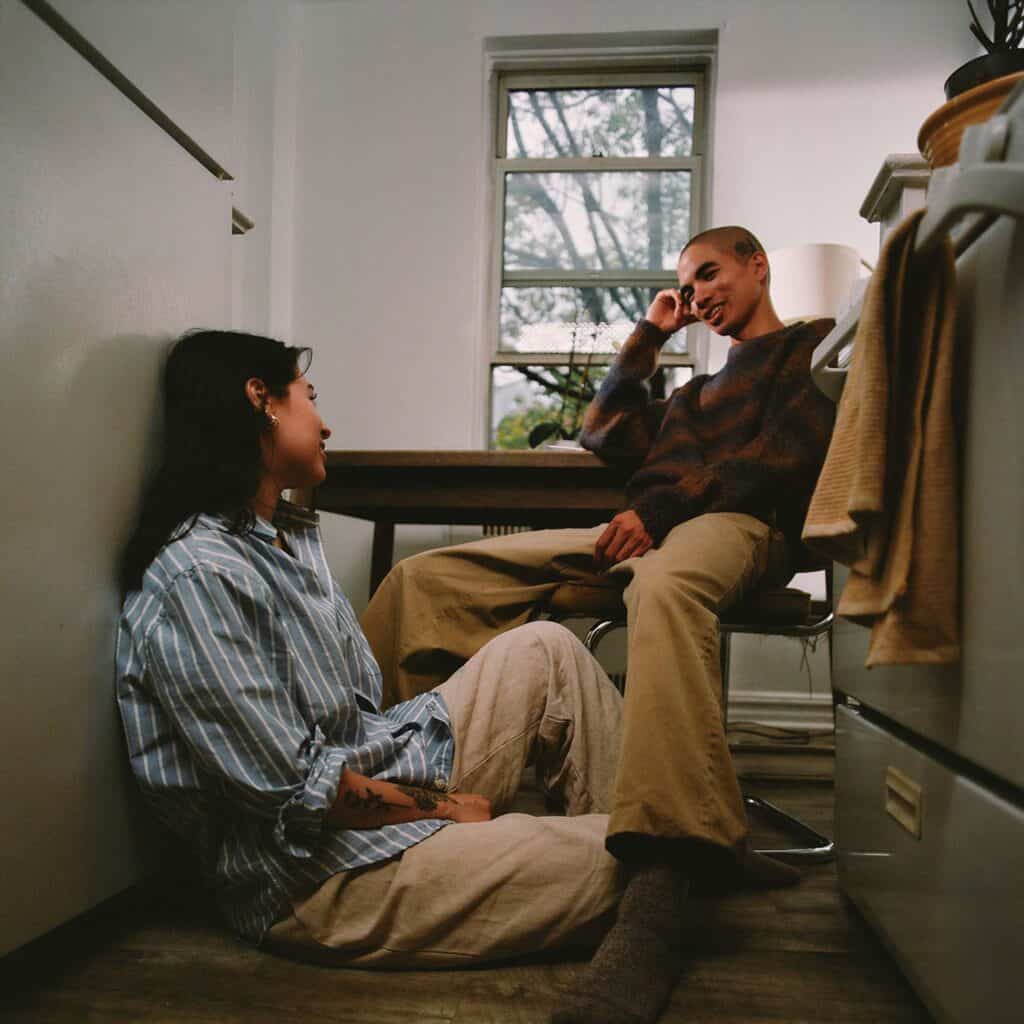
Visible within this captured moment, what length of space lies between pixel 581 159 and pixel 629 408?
4.70ft

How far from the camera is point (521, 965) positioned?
90 centimetres

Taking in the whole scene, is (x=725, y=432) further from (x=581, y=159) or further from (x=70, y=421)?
(x=581, y=159)

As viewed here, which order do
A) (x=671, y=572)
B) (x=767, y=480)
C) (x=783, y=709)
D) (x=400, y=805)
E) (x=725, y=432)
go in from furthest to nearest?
(x=783, y=709)
(x=725, y=432)
(x=767, y=480)
(x=671, y=572)
(x=400, y=805)

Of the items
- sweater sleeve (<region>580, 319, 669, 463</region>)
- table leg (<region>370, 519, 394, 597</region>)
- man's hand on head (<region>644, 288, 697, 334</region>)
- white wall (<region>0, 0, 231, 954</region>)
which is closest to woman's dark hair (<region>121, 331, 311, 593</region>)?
white wall (<region>0, 0, 231, 954</region>)

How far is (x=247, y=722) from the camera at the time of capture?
82cm

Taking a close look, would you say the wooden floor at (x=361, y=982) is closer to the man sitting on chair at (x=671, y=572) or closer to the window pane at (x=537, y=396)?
the man sitting on chair at (x=671, y=572)

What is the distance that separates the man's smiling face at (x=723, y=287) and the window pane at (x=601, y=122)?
3.89 ft

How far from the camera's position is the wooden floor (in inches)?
31.2

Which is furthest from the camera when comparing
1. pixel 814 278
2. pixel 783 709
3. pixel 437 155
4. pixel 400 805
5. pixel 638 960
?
pixel 437 155

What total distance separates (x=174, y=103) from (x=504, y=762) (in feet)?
3.15

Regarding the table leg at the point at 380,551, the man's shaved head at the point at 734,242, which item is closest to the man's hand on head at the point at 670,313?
the man's shaved head at the point at 734,242

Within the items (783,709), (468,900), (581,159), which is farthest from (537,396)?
(468,900)

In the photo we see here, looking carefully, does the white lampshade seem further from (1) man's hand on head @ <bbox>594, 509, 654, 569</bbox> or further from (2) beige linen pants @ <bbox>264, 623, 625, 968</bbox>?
(2) beige linen pants @ <bbox>264, 623, 625, 968</bbox>

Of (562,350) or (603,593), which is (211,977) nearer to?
(603,593)
